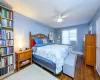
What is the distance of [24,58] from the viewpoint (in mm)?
2992

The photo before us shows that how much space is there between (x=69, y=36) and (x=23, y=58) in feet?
12.9

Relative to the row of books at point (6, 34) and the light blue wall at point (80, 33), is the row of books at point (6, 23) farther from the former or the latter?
the light blue wall at point (80, 33)

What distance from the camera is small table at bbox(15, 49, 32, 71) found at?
2.77 m

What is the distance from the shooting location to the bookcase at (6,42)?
232 centimetres

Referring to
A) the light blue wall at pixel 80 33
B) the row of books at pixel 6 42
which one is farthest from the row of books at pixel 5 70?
the light blue wall at pixel 80 33

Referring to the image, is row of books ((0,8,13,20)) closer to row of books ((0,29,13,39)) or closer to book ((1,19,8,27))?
book ((1,19,8,27))

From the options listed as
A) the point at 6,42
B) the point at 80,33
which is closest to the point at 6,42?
the point at 6,42

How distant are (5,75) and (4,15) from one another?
206 centimetres

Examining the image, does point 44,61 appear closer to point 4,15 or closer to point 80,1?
point 4,15

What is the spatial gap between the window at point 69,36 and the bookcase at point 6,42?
4.23 m

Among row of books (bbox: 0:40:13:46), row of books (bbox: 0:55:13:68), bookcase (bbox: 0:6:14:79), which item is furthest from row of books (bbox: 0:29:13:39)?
row of books (bbox: 0:55:13:68)

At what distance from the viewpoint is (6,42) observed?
2.46 m

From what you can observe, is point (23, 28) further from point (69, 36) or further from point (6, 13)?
point (69, 36)

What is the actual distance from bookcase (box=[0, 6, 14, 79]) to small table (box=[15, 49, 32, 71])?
0.24 metres
